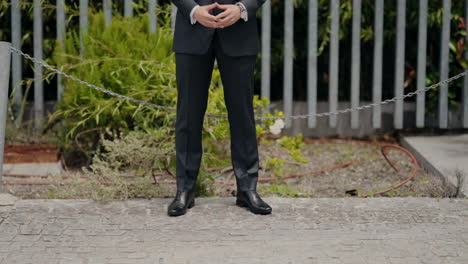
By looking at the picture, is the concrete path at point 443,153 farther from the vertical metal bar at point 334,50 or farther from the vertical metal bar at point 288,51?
the vertical metal bar at point 288,51

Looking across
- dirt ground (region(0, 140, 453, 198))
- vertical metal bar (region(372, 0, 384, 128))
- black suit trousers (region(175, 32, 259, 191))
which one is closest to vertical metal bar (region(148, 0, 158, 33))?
dirt ground (region(0, 140, 453, 198))

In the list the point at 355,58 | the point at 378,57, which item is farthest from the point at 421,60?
the point at 355,58

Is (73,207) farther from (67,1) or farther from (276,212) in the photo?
(67,1)

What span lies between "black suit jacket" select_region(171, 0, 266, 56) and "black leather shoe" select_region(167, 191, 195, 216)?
77 cm

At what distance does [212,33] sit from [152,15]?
2.24 metres

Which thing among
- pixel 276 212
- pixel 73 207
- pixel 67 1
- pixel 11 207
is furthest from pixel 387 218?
pixel 67 1

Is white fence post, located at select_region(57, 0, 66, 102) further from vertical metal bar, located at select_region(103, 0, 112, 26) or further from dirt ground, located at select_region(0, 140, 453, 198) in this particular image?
dirt ground, located at select_region(0, 140, 453, 198)

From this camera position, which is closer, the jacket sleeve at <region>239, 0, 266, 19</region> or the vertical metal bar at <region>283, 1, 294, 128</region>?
the jacket sleeve at <region>239, 0, 266, 19</region>

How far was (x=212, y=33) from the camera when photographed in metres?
4.21

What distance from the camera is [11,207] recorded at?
4418 mm

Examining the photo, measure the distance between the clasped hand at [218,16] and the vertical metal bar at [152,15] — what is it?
2225 millimetres

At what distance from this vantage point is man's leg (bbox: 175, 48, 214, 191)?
14.1ft

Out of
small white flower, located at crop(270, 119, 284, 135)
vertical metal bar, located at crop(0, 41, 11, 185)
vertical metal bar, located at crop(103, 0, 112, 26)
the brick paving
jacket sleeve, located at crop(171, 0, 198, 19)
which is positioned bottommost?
the brick paving

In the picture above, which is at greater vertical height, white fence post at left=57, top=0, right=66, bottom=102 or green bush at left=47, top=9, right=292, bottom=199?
white fence post at left=57, top=0, right=66, bottom=102
